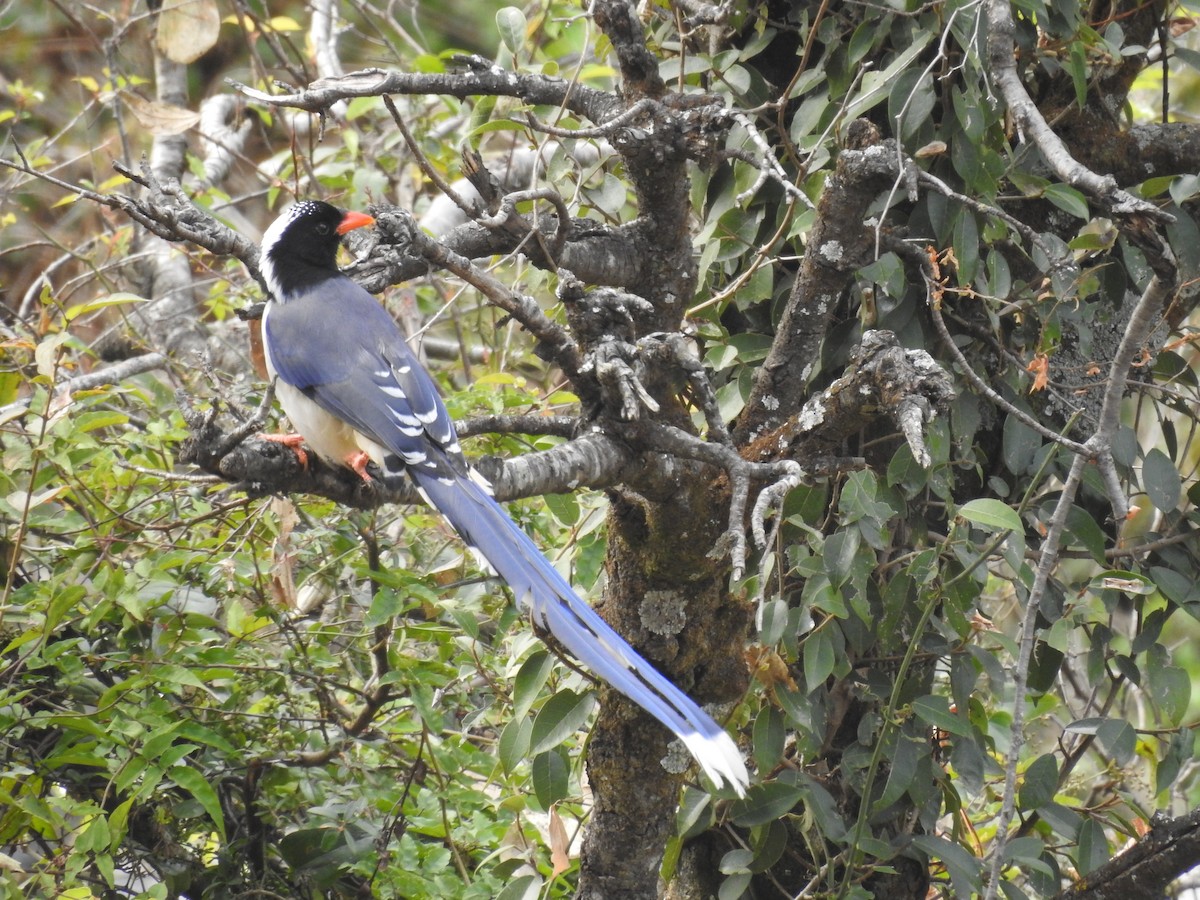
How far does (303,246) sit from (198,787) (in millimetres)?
1297

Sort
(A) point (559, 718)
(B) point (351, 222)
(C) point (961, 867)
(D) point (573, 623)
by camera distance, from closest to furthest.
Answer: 1. (D) point (573, 623)
2. (C) point (961, 867)
3. (A) point (559, 718)
4. (B) point (351, 222)

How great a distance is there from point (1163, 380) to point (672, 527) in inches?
46.1

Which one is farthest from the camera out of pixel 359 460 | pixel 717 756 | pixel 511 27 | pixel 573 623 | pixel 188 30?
pixel 188 30

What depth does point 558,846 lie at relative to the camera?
2453 millimetres

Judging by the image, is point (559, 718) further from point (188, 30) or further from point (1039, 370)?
Result: point (188, 30)

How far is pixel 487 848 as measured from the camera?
289cm

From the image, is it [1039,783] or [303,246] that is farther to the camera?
[303,246]

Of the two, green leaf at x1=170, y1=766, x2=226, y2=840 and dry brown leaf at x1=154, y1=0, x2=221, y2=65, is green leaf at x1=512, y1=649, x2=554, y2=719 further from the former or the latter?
dry brown leaf at x1=154, y1=0, x2=221, y2=65

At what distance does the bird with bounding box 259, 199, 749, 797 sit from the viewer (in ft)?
6.69

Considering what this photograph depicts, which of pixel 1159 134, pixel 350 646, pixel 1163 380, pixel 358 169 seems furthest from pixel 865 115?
pixel 358 169

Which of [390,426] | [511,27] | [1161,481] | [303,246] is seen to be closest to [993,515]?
[1161,481]

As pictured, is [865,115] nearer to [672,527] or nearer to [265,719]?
[672,527]

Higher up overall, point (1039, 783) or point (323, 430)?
point (323, 430)

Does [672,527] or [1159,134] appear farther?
[1159,134]
